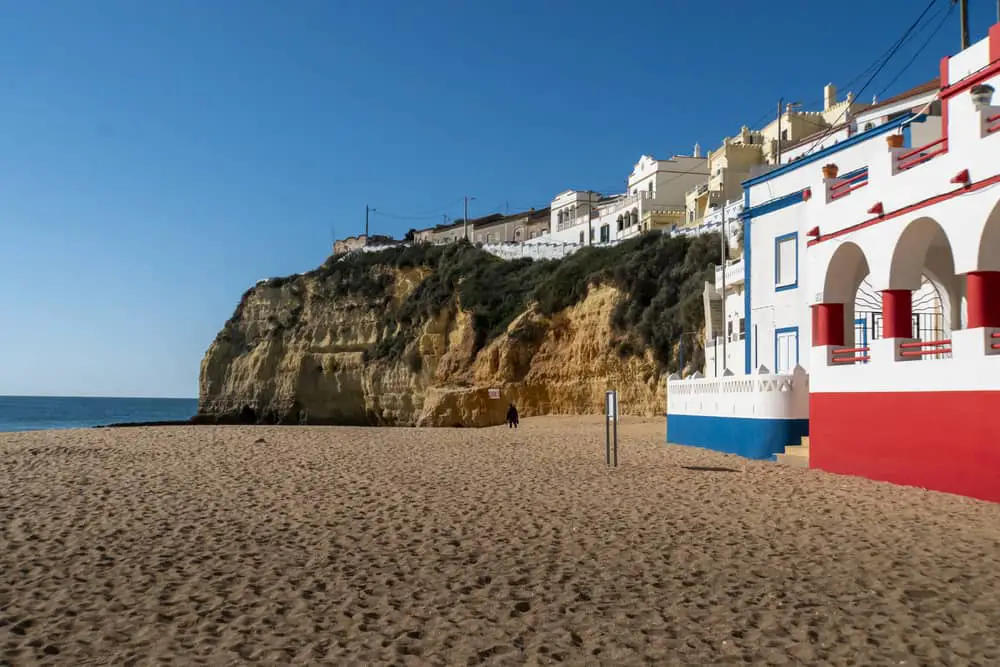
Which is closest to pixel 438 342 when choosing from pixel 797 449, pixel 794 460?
pixel 797 449

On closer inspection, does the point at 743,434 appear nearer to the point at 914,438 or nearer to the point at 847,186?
the point at 847,186

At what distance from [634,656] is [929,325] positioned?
47.2ft

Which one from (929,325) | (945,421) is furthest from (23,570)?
(929,325)

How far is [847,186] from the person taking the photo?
16359mm

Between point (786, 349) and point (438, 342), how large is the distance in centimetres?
3414

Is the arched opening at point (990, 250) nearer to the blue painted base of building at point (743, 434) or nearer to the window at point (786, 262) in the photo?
the blue painted base of building at point (743, 434)

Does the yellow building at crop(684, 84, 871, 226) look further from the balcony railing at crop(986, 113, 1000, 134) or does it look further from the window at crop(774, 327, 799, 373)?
the balcony railing at crop(986, 113, 1000, 134)

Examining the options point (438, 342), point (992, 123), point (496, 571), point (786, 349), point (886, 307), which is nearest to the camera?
point (496, 571)

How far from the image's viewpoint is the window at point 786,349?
2086cm

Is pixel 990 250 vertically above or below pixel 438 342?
below

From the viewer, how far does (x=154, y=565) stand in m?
8.54

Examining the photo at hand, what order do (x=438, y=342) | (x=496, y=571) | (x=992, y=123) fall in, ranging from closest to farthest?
(x=496, y=571) < (x=992, y=123) < (x=438, y=342)

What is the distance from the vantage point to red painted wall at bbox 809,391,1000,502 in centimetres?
1185

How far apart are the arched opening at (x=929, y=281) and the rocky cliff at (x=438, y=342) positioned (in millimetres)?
18376
